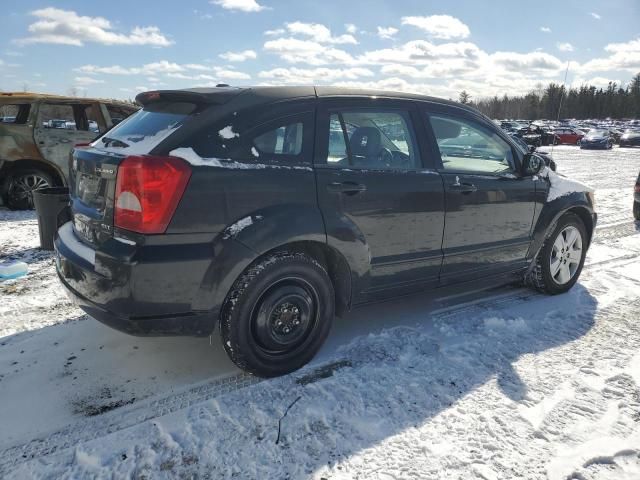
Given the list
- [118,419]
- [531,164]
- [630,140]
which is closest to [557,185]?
[531,164]

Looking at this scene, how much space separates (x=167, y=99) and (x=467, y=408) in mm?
2678

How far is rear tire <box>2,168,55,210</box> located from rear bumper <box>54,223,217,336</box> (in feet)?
20.0

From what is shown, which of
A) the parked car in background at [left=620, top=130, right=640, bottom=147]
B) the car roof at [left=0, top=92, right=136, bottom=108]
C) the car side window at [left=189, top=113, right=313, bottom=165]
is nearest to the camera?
the car side window at [left=189, top=113, right=313, bottom=165]

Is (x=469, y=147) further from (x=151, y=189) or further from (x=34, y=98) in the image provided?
(x=34, y=98)

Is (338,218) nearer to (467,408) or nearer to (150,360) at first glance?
(467,408)

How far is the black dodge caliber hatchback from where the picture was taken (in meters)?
2.63

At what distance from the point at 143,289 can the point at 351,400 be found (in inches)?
53.9

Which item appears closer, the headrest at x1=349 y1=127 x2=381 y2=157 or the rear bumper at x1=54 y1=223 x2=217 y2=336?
the rear bumper at x1=54 y1=223 x2=217 y2=336

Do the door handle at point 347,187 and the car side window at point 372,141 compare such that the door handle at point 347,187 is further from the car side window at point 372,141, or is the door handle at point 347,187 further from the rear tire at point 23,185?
the rear tire at point 23,185

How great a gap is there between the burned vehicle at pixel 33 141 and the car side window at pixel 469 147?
20.0 feet

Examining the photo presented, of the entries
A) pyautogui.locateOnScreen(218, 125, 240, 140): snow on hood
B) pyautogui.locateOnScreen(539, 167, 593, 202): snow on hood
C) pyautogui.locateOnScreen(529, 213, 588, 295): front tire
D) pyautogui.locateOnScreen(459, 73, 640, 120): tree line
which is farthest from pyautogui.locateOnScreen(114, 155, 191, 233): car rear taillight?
pyautogui.locateOnScreen(459, 73, 640, 120): tree line

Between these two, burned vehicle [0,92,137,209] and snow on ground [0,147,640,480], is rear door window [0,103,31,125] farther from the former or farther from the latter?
snow on ground [0,147,640,480]

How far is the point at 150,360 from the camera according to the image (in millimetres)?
3309

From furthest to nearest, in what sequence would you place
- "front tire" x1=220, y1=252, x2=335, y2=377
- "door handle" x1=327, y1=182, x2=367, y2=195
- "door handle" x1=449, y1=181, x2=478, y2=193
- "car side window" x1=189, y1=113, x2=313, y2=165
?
"door handle" x1=449, y1=181, x2=478, y2=193 < "door handle" x1=327, y1=182, x2=367, y2=195 < "front tire" x1=220, y1=252, x2=335, y2=377 < "car side window" x1=189, y1=113, x2=313, y2=165
